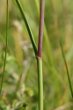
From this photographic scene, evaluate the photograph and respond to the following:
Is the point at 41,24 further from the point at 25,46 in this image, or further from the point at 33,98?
the point at 25,46

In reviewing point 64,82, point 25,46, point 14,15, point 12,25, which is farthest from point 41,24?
point 14,15

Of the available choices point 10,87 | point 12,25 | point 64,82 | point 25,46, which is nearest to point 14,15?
point 12,25

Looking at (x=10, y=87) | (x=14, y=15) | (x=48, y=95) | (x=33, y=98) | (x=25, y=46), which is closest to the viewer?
(x=10, y=87)

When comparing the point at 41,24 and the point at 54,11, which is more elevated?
the point at 41,24

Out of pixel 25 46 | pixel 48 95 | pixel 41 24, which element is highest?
pixel 41 24

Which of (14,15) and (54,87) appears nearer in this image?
(54,87)

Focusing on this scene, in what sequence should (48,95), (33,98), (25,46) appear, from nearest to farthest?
(33,98)
(48,95)
(25,46)
